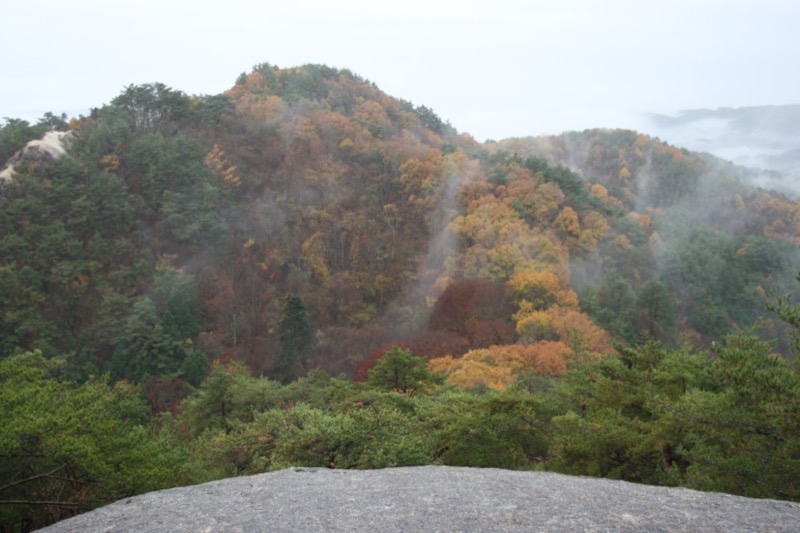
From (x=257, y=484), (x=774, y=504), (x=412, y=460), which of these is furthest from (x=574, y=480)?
(x=257, y=484)

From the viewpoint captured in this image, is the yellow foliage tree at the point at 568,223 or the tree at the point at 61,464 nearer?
the tree at the point at 61,464

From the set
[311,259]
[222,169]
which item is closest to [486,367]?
[311,259]

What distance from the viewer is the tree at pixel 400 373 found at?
15.8 m

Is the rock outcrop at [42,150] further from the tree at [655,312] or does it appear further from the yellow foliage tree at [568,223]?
the tree at [655,312]

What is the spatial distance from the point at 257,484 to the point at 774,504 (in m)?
5.81

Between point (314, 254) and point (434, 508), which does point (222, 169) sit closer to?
point (314, 254)

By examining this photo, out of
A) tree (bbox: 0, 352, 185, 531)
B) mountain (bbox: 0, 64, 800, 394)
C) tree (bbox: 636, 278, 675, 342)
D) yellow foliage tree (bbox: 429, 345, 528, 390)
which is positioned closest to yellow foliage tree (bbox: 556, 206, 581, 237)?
mountain (bbox: 0, 64, 800, 394)

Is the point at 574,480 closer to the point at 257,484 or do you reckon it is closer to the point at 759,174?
the point at 257,484

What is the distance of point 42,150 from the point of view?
4150 centimetres

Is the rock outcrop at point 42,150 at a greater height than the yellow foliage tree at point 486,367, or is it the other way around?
the rock outcrop at point 42,150

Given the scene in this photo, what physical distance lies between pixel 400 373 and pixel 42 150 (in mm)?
37439

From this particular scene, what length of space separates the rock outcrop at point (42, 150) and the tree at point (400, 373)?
34.7 metres

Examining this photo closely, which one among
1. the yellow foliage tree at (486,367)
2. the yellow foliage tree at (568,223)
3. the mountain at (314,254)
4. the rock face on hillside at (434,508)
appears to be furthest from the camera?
the yellow foliage tree at (568,223)

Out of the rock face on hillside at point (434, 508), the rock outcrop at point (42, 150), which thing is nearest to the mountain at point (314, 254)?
the rock outcrop at point (42, 150)
